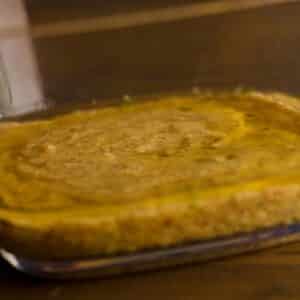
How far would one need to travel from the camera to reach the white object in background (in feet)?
4.47

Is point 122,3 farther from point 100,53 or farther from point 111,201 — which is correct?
point 111,201

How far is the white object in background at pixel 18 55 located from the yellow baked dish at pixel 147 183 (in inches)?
24.4

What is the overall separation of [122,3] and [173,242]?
960 mm

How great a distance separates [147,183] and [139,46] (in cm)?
87

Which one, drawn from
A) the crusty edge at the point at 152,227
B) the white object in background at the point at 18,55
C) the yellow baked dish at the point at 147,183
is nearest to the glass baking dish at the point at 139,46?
the white object in background at the point at 18,55

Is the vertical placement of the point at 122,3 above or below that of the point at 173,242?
above

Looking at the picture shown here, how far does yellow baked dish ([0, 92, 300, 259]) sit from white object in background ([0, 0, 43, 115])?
2.04 ft

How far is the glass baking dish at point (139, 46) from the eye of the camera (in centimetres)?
133

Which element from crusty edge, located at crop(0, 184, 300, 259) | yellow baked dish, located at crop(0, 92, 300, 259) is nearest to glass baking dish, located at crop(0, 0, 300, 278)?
yellow baked dish, located at crop(0, 92, 300, 259)

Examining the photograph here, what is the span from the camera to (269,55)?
133 centimetres

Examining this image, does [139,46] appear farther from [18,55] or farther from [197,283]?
[197,283]

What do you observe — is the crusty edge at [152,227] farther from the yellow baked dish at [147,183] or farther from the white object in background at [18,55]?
the white object in background at [18,55]

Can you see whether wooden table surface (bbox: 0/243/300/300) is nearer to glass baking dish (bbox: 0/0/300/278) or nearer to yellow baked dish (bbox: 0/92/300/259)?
yellow baked dish (bbox: 0/92/300/259)

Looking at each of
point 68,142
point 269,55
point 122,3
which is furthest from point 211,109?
point 122,3
